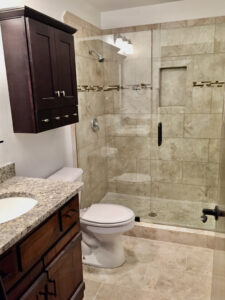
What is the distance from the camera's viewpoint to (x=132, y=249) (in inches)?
95.6

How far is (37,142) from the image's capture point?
76.9 inches

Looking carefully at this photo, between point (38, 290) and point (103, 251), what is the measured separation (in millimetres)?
1030

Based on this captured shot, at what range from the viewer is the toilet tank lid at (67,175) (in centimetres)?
200

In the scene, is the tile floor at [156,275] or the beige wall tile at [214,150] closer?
the tile floor at [156,275]

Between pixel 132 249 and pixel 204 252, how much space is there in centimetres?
67

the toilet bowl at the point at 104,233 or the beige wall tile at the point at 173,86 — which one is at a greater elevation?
the beige wall tile at the point at 173,86

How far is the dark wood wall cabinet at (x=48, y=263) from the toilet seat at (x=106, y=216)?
0.43m

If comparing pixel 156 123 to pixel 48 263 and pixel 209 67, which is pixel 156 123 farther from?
pixel 48 263

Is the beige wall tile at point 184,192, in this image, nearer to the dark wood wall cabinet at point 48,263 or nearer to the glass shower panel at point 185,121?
the glass shower panel at point 185,121

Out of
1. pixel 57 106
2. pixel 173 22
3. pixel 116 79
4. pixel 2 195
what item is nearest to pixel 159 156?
pixel 116 79

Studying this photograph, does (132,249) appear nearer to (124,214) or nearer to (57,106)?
(124,214)

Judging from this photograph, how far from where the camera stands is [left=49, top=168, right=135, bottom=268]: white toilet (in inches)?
80.5

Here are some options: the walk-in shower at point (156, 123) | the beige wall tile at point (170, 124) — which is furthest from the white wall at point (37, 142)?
the beige wall tile at point (170, 124)

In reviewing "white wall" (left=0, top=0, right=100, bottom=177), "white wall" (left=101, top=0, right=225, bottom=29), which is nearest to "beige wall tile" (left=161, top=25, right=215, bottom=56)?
"white wall" (left=101, top=0, right=225, bottom=29)
